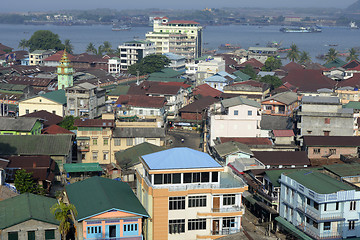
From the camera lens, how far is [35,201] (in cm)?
2102

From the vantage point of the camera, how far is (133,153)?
29797 millimetres

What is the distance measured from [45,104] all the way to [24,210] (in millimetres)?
25700

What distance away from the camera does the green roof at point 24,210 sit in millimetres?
19297

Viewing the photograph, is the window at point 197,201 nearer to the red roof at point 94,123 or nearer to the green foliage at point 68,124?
the red roof at point 94,123

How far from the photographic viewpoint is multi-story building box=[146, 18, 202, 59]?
296ft

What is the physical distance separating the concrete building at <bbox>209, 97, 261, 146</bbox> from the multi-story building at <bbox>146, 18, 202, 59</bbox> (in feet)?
183

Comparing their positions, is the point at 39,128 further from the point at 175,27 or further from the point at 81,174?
the point at 175,27

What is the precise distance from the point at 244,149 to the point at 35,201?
12567 mm

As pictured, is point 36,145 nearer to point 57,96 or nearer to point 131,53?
point 57,96

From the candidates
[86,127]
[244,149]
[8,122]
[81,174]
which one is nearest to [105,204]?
[81,174]

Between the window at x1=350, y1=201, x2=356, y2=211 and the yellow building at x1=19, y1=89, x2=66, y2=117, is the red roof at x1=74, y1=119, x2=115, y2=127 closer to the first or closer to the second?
the yellow building at x1=19, y1=89, x2=66, y2=117

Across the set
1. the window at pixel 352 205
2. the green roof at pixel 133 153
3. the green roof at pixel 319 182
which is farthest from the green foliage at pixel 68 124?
the window at pixel 352 205

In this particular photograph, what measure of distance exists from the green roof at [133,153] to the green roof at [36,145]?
110 inches

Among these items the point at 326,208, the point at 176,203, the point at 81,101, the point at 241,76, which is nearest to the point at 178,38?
the point at 241,76
